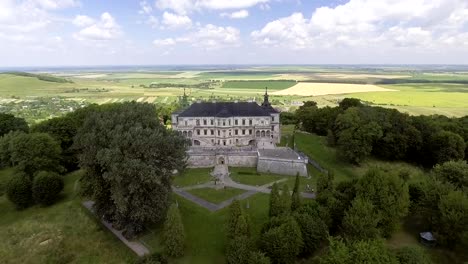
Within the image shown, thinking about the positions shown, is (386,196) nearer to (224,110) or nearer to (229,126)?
(229,126)

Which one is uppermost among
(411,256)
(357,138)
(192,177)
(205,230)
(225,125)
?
(225,125)

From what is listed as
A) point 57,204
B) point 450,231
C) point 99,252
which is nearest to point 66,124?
point 57,204

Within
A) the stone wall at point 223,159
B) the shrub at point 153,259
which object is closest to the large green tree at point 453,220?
the shrub at point 153,259

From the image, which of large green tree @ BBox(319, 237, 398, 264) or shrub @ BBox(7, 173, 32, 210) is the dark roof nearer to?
shrub @ BBox(7, 173, 32, 210)

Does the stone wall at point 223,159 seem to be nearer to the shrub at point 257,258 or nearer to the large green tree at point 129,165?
the large green tree at point 129,165

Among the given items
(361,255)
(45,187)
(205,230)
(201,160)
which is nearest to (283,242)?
(361,255)

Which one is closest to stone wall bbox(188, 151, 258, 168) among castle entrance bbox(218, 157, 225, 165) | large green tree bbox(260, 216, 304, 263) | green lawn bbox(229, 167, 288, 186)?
castle entrance bbox(218, 157, 225, 165)

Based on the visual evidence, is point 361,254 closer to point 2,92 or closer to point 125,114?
A: point 125,114
